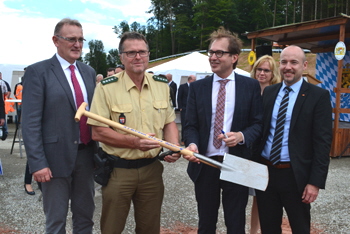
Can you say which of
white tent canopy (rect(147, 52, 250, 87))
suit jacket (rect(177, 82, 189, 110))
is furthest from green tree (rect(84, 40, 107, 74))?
suit jacket (rect(177, 82, 189, 110))

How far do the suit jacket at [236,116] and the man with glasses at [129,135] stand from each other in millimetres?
271

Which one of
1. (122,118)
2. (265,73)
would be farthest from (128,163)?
(265,73)

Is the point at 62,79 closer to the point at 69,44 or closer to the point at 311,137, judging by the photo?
the point at 69,44

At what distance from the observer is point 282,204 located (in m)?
2.79

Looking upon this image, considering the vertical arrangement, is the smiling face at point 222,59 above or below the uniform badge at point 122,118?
above

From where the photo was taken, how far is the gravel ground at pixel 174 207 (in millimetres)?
4074

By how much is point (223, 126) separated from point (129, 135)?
80 centimetres

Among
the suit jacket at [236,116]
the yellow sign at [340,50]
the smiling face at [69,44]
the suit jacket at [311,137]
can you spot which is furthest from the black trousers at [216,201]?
the yellow sign at [340,50]

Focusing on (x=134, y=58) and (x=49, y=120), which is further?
(x=49, y=120)

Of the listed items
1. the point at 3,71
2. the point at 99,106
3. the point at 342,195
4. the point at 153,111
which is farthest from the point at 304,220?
the point at 3,71

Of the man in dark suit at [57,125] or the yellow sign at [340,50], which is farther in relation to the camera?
the yellow sign at [340,50]

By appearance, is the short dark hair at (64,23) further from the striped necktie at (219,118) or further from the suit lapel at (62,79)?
the striped necktie at (219,118)

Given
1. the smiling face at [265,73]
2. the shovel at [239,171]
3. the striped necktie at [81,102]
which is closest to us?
the shovel at [239,171]

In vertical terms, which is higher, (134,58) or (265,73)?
(134,58)
